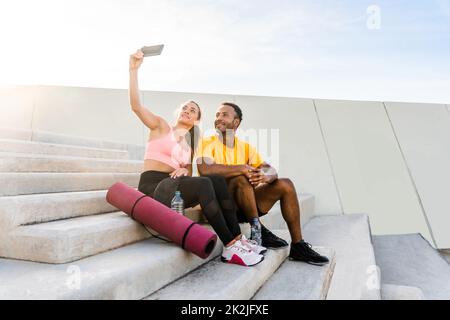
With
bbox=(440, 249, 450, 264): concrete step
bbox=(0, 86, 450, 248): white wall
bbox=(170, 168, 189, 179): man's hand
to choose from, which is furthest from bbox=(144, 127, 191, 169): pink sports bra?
bbox=(440, 249, 450, 264): concrete step

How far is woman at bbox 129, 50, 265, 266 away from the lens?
6.02 ft

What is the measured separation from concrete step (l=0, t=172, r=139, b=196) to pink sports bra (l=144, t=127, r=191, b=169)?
0.49 m

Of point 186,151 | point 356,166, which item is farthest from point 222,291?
point 356,166

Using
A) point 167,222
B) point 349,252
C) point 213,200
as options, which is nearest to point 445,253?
point 349,252

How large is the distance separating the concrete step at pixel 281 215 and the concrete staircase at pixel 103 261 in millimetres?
533

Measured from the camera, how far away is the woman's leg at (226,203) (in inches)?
75.4

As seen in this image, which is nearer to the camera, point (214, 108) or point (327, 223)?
point (327, 223)

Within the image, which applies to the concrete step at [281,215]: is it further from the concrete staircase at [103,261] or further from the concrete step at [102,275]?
the concrete step at [102,275]

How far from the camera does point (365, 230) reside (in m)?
3.31

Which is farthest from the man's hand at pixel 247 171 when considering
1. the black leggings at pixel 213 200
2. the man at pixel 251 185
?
the black leggings at pixel 213 200

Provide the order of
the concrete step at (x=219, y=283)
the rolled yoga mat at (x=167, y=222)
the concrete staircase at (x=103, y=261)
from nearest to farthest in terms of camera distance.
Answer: the concrete staircase at (x=103, y=261) → the concrete step at (x=219, y=283) → the rolled yoga mat at (x=167, y=222)

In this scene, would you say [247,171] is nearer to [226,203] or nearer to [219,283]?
[226,203]

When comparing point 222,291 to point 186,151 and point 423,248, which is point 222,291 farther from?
point 423,248

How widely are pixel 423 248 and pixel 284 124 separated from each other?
7.18ft
